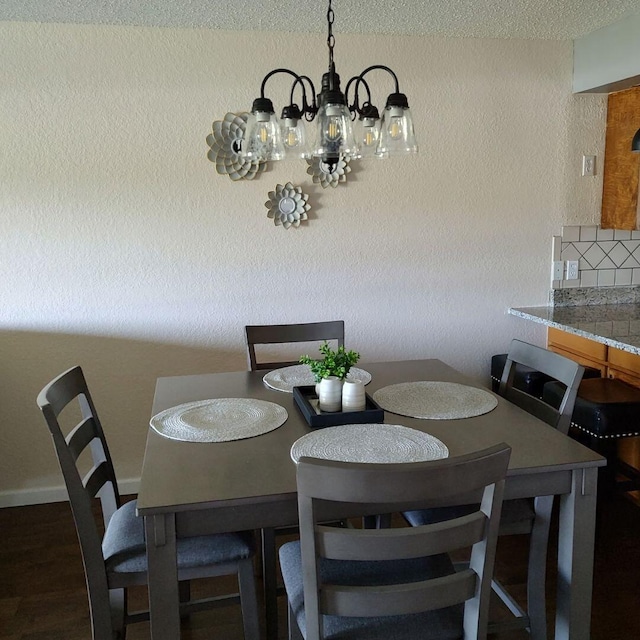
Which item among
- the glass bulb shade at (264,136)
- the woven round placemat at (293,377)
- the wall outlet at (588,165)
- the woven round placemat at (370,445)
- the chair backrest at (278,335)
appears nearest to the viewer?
the woven round placemat at (370,445)

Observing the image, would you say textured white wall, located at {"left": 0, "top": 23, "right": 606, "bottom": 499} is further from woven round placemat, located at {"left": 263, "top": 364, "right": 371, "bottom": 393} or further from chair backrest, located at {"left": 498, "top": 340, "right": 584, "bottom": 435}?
chair backrest, located at {"left": 498, "top": 340, "right": 584, "bottom": 435}

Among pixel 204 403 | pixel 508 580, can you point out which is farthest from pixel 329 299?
pixel 508 580

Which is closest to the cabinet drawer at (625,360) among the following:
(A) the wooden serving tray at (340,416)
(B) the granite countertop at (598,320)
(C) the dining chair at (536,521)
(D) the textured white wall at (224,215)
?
(B) the granite countertop at (598,320)

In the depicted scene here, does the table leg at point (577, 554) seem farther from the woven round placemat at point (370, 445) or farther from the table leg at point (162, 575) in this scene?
the table leg at point (162, 575)

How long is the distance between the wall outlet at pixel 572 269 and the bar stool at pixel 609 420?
0.85 metres

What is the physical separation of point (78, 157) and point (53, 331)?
842 mm

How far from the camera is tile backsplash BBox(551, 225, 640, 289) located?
3.47 meters

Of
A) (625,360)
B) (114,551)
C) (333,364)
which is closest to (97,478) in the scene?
(114,551)

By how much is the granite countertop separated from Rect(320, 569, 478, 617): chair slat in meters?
1.64

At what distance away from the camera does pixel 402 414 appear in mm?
1985

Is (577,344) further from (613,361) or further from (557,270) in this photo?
(557,270)

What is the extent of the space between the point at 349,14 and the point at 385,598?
2.45 meters

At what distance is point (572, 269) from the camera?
11.4 feet

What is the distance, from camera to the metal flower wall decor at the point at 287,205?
313 centimetres
